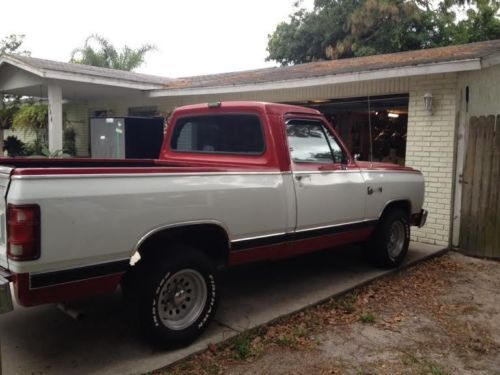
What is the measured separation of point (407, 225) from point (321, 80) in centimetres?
314

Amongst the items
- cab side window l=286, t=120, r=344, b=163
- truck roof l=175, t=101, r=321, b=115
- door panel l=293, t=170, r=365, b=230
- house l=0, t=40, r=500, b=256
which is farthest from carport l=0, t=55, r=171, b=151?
door panel l=293, t=170, r=365, b=230

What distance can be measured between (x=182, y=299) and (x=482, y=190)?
5163 millimetres

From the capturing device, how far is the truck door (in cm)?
468

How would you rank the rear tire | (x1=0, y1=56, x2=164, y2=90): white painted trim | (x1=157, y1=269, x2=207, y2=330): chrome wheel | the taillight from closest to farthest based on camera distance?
1. the taillight
2. (x1=157, y1=269, x2=207, y2=330): chrome wheel
3. the rear tire
4. (x1=0, y1=56, x2=164, y2=90): white painted trim

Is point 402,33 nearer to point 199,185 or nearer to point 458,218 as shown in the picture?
point 458,218

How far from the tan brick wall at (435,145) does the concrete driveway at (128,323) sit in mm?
2079

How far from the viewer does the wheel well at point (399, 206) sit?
5948mm

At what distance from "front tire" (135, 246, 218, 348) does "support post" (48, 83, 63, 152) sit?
883cm

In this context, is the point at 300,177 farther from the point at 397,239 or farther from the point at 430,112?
the point at 430,112

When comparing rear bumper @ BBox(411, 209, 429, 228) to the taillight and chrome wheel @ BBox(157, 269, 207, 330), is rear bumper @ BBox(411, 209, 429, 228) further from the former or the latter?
the taillight

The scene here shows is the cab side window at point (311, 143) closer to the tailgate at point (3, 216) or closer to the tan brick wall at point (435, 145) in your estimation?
the tailgate at point (3, 216)

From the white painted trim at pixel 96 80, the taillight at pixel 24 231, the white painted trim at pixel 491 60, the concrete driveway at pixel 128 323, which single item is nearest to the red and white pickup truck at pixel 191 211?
the taillight at pixel 24 231

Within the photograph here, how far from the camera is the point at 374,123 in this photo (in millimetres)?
10078

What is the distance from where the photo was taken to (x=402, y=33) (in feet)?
72.1
